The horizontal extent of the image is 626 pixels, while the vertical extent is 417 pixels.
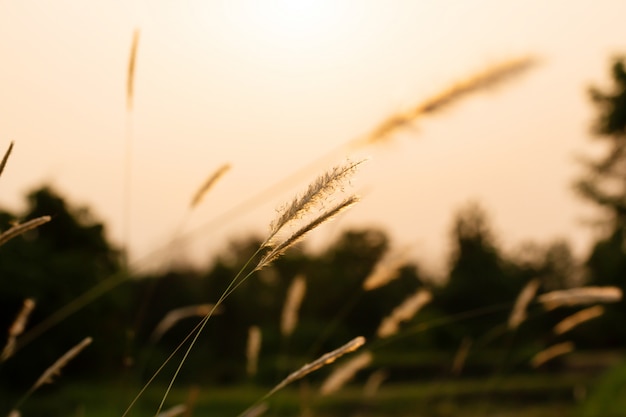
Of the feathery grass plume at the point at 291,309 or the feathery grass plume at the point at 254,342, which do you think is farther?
the feathery grass plume at the point at 291,309

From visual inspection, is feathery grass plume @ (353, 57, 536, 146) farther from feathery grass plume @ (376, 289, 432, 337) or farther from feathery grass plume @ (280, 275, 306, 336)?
feathery grass plume @ (280, 275, 306, 336)

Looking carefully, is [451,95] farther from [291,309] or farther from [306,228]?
[291,309]

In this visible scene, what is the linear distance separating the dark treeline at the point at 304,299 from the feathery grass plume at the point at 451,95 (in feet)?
1.18

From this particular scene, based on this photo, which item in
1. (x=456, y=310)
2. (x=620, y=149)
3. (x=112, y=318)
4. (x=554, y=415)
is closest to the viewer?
(x=554, y=415)

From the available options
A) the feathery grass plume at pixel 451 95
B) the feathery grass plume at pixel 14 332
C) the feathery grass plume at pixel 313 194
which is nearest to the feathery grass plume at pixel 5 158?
the feathery grass plume at pixel 313 194

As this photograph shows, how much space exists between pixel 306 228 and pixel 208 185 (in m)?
0.84

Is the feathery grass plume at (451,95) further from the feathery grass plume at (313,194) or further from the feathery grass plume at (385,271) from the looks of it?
the feathery grass plume at (385,271)

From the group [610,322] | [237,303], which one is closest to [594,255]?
[610,322]

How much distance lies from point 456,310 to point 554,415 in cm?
2830

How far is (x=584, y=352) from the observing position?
35.9m

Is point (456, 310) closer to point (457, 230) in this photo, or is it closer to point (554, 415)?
point (457, 230)

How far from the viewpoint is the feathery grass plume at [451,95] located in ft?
5.80

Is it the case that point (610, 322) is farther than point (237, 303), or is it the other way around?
point (237, 303)

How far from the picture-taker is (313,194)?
1.39 m
